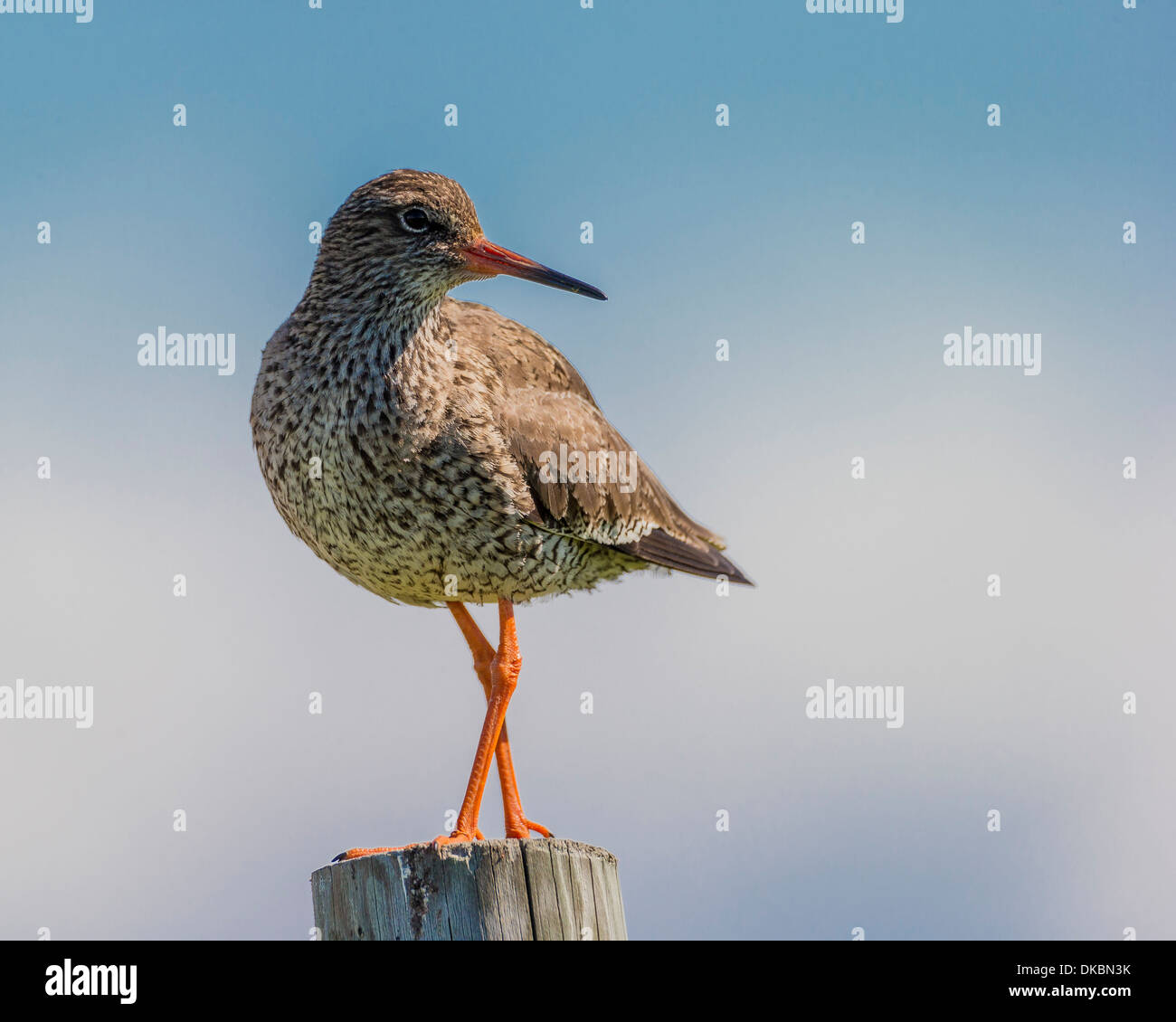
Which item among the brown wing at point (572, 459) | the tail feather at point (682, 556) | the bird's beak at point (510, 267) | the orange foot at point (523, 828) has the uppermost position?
the bird's beak at point (510, 267)

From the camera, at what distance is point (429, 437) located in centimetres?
767

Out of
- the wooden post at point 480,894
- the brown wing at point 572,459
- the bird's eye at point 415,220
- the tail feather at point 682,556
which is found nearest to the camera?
the wooden post at point 480,894

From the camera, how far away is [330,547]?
7.80m

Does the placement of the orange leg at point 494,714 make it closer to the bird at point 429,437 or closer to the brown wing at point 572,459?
the bird at point 429,437

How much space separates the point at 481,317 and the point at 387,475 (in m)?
1.93

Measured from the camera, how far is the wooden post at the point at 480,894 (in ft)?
18.4

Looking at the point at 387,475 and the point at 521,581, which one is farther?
the point at 521,581

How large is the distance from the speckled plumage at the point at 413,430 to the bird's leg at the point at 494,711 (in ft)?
0.67

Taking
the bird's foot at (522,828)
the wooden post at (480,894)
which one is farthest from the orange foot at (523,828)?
the wooden post at (480,894)

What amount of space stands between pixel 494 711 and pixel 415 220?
307cm
